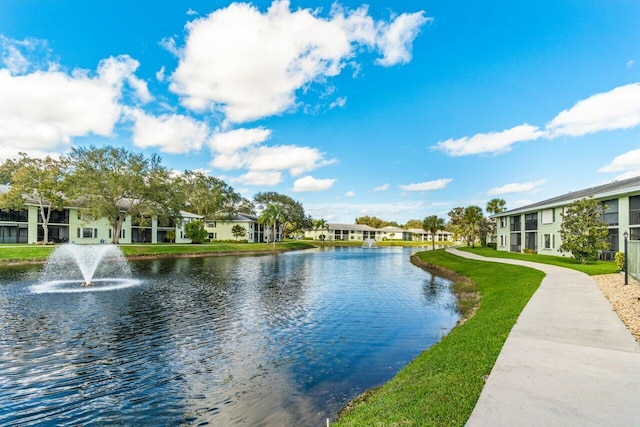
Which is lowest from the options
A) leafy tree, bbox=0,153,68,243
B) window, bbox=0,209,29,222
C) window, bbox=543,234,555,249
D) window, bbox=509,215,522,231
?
window, bbox=543,234,555,249

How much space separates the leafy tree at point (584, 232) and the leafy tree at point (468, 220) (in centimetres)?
3766

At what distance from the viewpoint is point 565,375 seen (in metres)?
6.30

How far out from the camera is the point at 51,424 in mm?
7004

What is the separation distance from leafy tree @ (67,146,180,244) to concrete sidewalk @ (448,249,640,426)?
5200 cm

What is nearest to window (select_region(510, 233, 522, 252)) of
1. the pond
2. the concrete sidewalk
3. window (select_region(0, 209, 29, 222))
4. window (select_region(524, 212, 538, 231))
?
window (select_region(524, 212, 538, 231))

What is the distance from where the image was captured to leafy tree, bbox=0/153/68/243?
45062mm

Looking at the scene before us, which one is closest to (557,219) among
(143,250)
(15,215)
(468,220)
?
(468,220)

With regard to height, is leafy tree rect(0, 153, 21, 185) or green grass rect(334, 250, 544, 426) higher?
leafy tree rect(0, 153, 21, 185)

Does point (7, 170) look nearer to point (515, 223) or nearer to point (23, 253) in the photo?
point (23, 253)

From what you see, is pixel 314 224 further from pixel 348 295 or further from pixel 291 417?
pixel 291 417

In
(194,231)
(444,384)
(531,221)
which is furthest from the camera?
(194,231)

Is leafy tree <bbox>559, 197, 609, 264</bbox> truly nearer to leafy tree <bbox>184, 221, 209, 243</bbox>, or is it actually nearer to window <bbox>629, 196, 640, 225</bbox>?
window <bbox>629, 196, 640, 225</bbox>

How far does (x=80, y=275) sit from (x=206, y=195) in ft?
171

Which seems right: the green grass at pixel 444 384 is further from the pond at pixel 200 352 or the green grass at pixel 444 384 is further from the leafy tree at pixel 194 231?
the leafy tree at pixel 194 231
